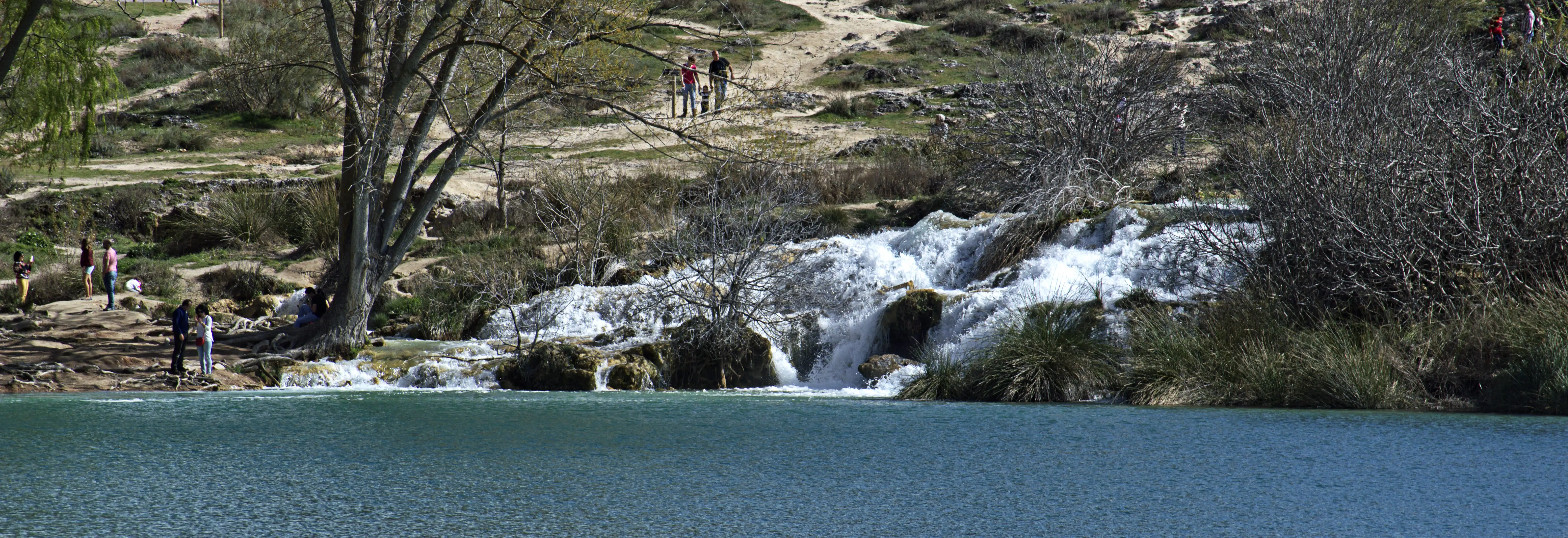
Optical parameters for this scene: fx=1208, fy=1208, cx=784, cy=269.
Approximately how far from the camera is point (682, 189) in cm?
2416

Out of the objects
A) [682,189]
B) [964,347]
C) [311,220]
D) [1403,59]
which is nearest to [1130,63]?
[1403,59]

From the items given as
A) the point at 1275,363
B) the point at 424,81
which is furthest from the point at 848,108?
the point at 1275,363

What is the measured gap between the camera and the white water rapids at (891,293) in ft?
49.0

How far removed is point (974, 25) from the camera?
50.6 metres

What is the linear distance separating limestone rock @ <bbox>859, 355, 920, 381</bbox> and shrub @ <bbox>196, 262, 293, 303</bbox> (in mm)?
12585

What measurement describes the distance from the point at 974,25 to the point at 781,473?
1784 inches

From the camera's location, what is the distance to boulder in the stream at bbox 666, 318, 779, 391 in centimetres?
1470

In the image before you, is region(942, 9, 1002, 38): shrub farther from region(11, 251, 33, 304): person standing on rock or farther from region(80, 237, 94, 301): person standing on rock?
region(11, 251, 33, 304): person standing on rock

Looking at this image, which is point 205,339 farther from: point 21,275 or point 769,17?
point 769,17

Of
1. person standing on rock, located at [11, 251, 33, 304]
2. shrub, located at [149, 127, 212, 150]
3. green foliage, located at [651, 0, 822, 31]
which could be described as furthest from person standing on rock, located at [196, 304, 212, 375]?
green foliage, located at [651, 0, 822, 31]

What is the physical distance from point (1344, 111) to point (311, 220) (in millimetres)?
19239

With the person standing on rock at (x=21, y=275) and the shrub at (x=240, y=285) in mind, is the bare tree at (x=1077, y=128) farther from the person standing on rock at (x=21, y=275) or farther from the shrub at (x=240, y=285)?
the person standing on rock at (x=21, y=275)

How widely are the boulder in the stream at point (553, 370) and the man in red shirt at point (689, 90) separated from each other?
3.13m

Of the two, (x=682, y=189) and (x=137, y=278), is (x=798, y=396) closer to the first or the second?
(x=682, y=189)
